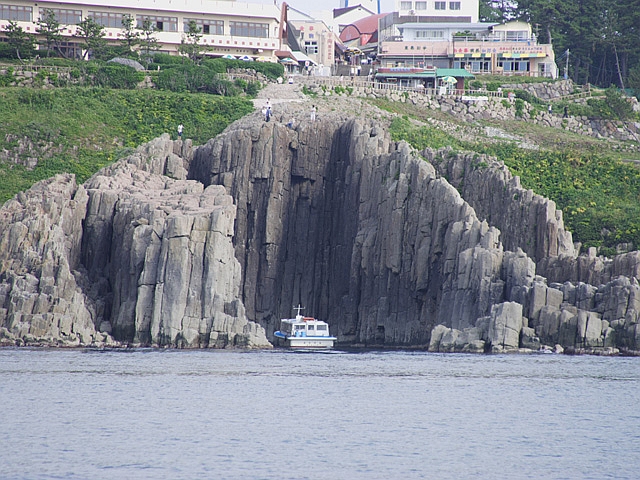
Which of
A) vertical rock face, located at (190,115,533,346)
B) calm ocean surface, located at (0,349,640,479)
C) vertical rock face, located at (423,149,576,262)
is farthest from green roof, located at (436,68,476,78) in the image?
calm ocean surface, located at (0,349,640,479)

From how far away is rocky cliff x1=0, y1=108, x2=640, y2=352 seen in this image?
95.5 m

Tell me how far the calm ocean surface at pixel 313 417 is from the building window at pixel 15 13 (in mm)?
83243

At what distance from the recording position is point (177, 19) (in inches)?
6831

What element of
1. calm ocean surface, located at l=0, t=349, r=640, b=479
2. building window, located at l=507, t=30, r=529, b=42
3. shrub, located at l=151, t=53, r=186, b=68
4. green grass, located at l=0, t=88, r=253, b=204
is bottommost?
calm ocean surface, located at l=0, t=349, r=640, b=479

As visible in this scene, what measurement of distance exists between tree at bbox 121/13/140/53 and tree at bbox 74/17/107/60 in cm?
282

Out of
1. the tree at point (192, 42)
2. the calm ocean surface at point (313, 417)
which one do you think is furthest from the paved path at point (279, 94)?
the calm ocean surface at point (313, 417)

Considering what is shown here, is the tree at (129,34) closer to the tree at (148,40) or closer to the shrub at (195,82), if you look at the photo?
the tree at (148,40)

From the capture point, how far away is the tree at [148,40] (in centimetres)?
16362

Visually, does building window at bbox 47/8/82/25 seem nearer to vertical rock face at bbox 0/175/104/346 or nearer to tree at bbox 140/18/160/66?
tree at bbox 140/18/160/66

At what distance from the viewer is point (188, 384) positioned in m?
78.8

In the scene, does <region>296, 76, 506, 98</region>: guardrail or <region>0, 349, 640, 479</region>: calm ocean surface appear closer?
<region>0, 349, 640, 479</region>: calm ocean surface

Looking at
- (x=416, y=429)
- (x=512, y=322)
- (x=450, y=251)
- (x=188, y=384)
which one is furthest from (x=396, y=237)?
(x=416, y=429)

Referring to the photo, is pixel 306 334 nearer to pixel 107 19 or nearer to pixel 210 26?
pixel 210 26

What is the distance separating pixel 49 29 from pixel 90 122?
28.0 meters
